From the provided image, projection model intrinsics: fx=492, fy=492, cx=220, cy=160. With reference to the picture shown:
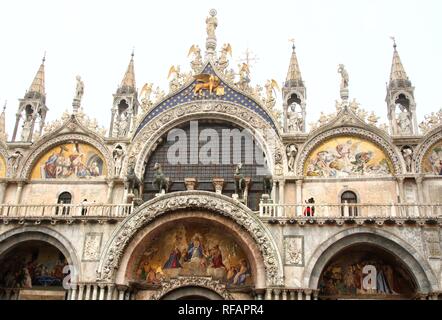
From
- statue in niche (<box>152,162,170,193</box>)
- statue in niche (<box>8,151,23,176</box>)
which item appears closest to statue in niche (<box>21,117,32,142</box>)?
statue in niche (<box>8,151,23,176</box>)

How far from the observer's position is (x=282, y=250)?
18.0 metres

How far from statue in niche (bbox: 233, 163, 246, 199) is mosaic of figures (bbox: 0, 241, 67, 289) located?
7803 mm

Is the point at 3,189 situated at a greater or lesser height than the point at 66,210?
greater

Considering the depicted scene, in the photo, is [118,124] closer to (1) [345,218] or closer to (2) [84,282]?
(2) [84,282]

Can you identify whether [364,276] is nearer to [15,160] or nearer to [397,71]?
[397,71]

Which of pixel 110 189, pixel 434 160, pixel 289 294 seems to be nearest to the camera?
pixel 289 294

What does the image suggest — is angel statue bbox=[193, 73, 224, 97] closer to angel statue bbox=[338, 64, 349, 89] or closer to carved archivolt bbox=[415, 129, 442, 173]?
angel statue bbox=[338, 64, 349, 89]

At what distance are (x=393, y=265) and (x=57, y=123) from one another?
53.1 feet

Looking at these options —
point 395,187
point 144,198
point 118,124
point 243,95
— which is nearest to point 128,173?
point 144,198

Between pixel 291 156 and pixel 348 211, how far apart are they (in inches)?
144

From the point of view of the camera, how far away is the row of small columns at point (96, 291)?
1817 centimetres

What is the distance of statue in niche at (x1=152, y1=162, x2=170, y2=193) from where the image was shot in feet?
66.4

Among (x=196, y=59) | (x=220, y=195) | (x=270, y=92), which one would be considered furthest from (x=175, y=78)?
(x=220, y=195)

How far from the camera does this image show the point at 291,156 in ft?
70.3
